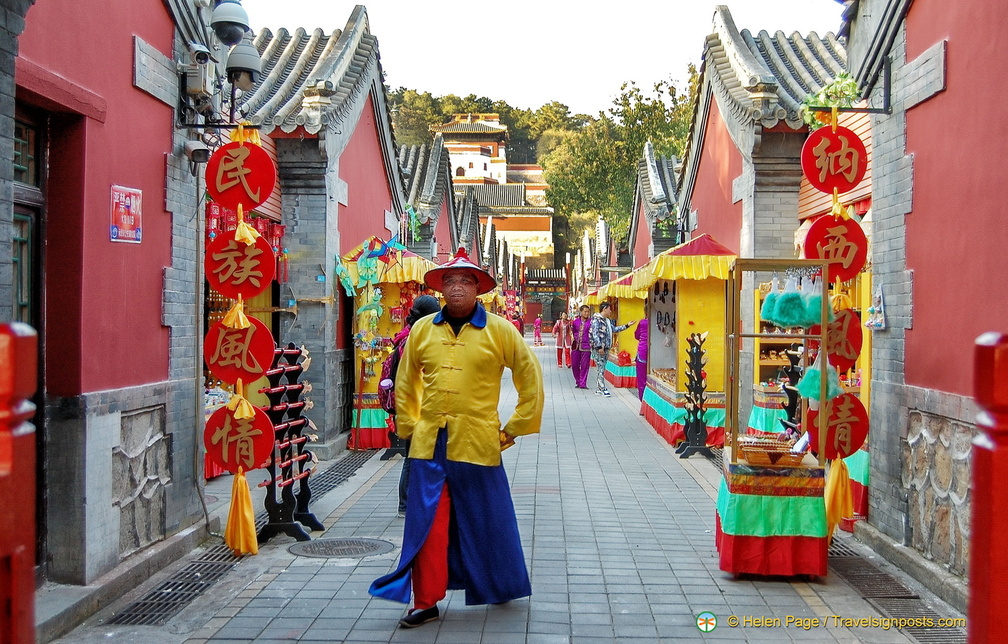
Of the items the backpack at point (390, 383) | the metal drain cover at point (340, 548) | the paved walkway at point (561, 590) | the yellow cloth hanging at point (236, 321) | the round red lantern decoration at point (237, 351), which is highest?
the yellow cloth hanging at point (236, 321)

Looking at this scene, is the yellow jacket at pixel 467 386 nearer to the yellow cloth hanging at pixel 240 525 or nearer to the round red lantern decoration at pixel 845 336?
the yellow cloth hanging at pixel 240 525

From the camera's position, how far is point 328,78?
10.9 meters

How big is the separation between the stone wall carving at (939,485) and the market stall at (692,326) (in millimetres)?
4866

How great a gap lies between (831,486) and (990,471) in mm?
4630

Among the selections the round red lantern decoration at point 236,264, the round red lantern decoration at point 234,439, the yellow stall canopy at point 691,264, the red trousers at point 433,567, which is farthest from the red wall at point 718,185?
the red trousers at point 433,567

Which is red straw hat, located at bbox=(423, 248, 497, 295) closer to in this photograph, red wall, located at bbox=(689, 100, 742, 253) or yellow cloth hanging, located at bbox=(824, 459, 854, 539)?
yellow cloth hanging, located at bbox=(824, 459, 854, 539)

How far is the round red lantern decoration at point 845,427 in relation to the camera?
6402 mm

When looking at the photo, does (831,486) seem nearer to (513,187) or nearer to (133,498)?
(133,498)

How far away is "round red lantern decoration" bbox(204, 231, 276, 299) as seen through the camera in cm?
638

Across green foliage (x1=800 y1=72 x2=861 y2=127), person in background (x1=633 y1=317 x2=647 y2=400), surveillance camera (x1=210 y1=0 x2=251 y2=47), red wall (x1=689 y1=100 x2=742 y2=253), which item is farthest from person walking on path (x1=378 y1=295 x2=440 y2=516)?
person in background (x1=633 y1=317 x2=647 y2=400)

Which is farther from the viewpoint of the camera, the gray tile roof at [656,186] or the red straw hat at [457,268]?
the gray tile roof at [656,186]

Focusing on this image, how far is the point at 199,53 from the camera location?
646cm

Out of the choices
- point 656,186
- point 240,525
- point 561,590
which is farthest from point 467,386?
point 656,186

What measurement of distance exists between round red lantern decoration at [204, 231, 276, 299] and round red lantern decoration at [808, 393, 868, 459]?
4.19 meters
